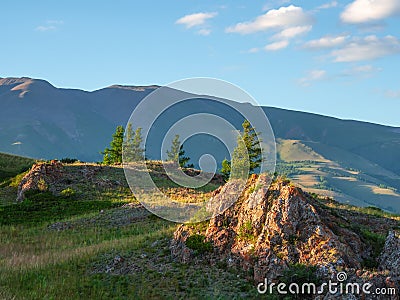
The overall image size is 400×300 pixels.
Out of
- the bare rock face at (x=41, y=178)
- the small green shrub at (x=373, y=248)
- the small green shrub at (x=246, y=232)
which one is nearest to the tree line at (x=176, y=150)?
the bare rock face at (x=41, y=178)

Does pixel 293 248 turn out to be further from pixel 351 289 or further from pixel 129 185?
pixel 129 185

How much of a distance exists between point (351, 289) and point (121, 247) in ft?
37.1

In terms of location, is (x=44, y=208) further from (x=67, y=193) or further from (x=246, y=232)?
(x=246, y=232)

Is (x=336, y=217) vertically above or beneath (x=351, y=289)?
above

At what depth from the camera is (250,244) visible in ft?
57.1

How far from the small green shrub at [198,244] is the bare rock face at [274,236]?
249 millimetres

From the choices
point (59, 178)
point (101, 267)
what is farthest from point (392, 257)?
point (59, 178)

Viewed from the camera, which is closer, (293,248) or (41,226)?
(293,248)

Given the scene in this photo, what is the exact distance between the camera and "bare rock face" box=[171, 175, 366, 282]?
15.9 meters

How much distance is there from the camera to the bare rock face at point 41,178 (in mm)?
45000

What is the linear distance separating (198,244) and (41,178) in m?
32.2

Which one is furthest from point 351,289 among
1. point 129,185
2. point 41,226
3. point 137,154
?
point 137,154

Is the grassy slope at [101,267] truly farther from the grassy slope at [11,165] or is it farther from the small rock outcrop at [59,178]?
the grassy slope at [11,165]

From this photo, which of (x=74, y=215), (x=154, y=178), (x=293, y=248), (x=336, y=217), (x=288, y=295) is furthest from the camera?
(x=154, y=178)
